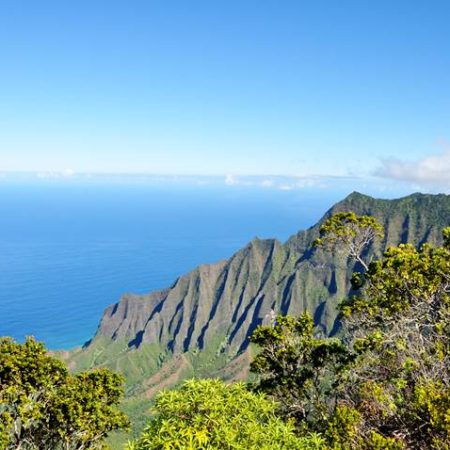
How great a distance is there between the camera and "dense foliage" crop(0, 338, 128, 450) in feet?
74.4

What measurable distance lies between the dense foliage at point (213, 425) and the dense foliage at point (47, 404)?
6.60 m

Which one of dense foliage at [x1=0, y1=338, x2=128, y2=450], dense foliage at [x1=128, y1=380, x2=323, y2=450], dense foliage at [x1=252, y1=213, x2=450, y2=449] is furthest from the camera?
dense foliage at [x1=0, y1=338, x2=128, y2=450]

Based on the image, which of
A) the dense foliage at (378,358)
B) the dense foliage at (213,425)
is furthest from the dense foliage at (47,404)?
the dense foliage at (378,358)

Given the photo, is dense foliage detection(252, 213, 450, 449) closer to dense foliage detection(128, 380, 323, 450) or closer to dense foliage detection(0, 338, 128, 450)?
dense foliage detection(128, 380, 323, 450)

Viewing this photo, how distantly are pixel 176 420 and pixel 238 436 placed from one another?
2.55 m

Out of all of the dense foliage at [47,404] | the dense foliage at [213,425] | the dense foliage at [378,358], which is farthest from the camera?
the dense foliage at [47,404]

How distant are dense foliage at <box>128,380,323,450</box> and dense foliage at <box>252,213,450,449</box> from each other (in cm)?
221


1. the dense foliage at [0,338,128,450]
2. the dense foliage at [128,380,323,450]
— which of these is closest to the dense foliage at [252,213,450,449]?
the dense foliage at [128,380,323,450]

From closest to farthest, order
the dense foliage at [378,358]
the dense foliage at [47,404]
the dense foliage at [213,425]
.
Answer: the dense foliage at [213,425] < the dense foliage at [378,358] < the dense foliage at [47,404]

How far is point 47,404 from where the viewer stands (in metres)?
23.7

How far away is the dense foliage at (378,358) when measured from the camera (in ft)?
54.5

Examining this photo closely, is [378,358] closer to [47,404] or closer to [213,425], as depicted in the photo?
[213,425]

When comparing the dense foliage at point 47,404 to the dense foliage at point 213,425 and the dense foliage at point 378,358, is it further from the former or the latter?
the dense foliage at point 378,358

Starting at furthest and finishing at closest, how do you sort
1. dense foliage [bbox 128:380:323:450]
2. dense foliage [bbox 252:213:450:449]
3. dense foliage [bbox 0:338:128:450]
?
dense foliage [bbox 0:338:128:450] → dense foliage [bbox 252:213:450:449] → dense foliage [bbox 128:380:323:450]
